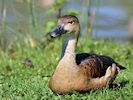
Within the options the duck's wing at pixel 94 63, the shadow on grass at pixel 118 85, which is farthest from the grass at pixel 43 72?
the duck's wing at pixel 94 63

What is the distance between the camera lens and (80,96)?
6609 mm

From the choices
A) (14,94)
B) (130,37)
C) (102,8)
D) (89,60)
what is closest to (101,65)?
(89,60)

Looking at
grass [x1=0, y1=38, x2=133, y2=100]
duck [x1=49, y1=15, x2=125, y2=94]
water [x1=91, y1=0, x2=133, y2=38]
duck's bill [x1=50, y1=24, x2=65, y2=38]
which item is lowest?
water [x1=91, y1=0, x2=133, y2=38]

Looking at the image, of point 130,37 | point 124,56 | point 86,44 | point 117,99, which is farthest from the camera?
point 130,37

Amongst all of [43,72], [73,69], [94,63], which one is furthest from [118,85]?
[43,72]

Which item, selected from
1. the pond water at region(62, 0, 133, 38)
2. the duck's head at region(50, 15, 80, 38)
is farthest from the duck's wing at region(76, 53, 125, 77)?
the pond water at region(62, 0, 133, 38)

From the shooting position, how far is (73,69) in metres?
6.61

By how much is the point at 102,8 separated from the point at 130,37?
8.37 feet

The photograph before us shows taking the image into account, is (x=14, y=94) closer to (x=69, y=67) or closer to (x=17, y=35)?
(x=69, y=67)

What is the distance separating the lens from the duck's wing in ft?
22.1

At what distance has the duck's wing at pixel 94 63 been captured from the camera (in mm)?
6732

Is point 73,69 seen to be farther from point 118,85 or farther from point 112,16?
point 112,16

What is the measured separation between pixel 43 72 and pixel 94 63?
1.82m

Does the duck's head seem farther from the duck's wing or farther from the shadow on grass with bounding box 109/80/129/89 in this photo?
the shadow on grass with bounding box 109/80/129/89
